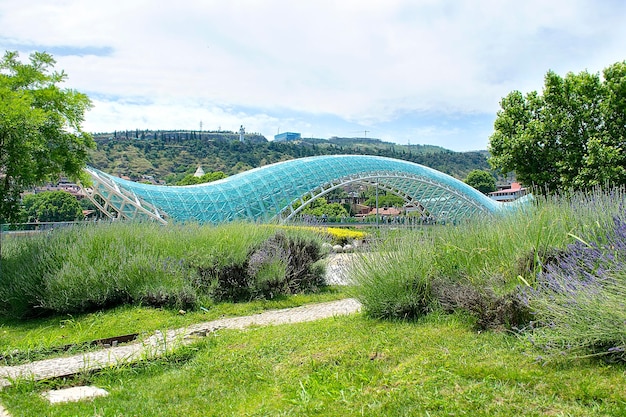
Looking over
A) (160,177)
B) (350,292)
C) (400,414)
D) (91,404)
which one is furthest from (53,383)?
(160,177)

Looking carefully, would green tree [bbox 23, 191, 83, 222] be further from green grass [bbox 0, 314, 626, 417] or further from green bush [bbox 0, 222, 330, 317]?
green grass [bbox 0, 314, 626, 417]

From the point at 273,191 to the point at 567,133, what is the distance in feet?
62.3

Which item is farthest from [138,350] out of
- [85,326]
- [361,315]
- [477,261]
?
[477,261]

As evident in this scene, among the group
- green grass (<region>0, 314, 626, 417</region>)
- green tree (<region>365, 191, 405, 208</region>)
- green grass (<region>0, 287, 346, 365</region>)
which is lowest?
green tree (<region>365, 191, 405, 208</region>)

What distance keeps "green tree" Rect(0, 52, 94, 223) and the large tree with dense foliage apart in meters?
13.6

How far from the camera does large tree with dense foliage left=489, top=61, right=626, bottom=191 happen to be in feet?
51.9

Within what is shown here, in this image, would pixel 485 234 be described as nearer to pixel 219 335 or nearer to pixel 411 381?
pixel 411 381

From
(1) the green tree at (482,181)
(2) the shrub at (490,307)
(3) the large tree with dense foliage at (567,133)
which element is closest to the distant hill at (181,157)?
(1) the green tree at (482,181)

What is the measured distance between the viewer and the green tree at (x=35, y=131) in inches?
360

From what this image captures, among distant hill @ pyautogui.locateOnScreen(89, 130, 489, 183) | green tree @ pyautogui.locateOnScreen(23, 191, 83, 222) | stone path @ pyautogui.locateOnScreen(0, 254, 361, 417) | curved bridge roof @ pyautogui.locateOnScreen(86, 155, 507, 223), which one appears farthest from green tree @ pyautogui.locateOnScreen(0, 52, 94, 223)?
distant hill @ pyautogui.locateOnScreen(89, 130, 489, 183)

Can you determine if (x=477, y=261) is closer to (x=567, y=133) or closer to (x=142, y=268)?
(x=142, y=268)

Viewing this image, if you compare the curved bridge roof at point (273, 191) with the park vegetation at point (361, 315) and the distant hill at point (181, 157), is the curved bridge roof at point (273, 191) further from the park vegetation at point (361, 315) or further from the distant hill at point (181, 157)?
the distant hill at point (181, 157)

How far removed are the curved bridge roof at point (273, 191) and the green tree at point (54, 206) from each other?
1774cm

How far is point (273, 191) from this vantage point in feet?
104
